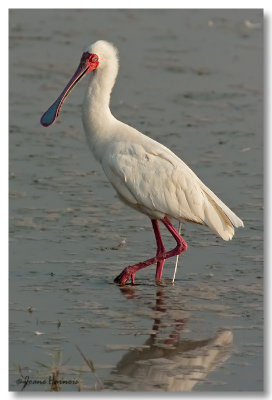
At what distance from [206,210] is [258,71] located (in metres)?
8.14

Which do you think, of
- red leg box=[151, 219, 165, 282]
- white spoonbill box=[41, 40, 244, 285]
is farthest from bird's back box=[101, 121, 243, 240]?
red leg box=[151, 219, 165, 282]

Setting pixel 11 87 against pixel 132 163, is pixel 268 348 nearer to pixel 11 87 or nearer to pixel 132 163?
pixel 132 163

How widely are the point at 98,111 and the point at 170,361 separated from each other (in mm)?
3011

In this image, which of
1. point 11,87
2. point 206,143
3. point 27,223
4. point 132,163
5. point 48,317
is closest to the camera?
point 48,317

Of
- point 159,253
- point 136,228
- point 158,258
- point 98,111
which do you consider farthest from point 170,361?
point 136,228

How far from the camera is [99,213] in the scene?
12156 millimetres

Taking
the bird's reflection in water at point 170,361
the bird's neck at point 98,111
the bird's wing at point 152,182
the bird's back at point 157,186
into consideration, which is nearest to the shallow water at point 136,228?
the bird's reflection in water at point 170,361

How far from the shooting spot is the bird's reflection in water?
26.4ft

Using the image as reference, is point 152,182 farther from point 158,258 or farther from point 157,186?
point 158,258

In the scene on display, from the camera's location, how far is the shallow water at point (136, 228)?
8.53m

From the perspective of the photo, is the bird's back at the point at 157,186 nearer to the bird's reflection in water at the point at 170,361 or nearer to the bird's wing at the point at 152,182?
the bird's wing at the point at 152,182

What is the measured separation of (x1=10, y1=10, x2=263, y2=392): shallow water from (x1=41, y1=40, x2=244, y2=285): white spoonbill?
434 millimetres

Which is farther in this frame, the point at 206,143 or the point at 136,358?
the point at 206,143

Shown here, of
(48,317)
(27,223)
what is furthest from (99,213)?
(48,317)
